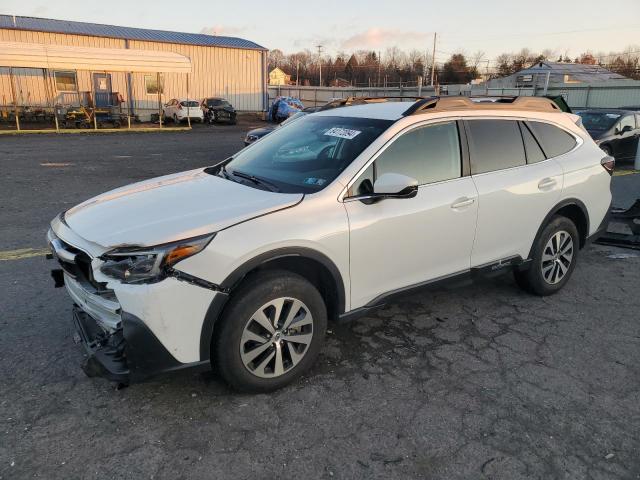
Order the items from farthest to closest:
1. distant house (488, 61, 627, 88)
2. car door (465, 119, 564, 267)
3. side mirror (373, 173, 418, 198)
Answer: distant house (488, 61, 627, 88)
car door (465, 119, 564, 267)
side mirror (373, 173, 418, 198)

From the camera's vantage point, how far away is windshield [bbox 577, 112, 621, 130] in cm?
1311

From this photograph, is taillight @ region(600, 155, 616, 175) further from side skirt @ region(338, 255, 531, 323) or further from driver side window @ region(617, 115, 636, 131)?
driver side window @ region(617, 115, 636, 131)

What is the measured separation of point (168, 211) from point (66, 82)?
31.5m

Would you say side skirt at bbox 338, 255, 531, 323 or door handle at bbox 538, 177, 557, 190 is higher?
door handle at bbox 538, 177, 557, 190

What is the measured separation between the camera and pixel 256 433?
2.78m

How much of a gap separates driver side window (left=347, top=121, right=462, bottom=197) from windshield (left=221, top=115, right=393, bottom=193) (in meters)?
0.16

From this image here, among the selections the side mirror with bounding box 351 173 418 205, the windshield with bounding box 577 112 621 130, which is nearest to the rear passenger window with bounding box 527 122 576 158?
the side mirror with bounding box 351 173 418 205

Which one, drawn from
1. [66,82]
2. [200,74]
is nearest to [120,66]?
[66,82]

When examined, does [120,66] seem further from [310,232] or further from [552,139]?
[310,232]

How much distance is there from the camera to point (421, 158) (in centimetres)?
373

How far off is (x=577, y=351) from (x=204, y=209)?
285 cm

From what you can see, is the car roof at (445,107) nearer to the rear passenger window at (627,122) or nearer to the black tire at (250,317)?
the black tire at (250,317)

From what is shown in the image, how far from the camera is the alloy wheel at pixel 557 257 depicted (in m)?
4.58

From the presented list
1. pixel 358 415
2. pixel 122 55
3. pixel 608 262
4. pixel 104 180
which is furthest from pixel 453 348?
pixel 122 55
